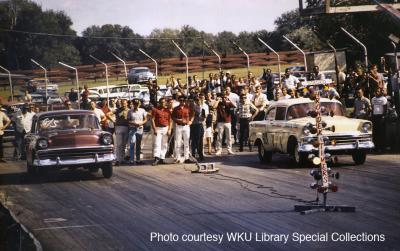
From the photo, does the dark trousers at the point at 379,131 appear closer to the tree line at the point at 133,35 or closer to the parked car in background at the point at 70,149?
the tree line at the point at 133,35

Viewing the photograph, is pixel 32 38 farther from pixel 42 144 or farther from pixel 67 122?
pixel 42 144

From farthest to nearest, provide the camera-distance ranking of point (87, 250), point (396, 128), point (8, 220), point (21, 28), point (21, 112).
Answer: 1. point (21, 28)
2. point (21, 112)
3. point (396, 128)
4. point (8, 220)
5. point (87, 250)

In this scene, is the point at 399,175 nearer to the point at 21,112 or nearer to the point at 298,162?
the point at 298,162

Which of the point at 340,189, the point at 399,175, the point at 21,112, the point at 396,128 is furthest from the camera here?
the point at 21,112

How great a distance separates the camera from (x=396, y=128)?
19.0 meters

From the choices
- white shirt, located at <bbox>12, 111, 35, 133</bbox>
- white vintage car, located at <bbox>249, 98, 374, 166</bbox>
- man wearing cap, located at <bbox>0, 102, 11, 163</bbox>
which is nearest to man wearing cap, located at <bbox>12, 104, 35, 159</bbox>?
white shirt, located at <bbox>12, 111, 35, 133</bbox>

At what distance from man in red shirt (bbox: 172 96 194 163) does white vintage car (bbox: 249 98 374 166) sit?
6.23 feet

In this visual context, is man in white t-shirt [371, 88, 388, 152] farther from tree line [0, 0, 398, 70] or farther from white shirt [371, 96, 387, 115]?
tree line [0, 0, 398, 70]

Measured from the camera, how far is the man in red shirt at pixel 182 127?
19.5m

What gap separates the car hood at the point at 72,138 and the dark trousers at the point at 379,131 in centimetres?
753

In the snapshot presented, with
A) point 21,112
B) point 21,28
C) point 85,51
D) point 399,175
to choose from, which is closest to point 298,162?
point 399,175

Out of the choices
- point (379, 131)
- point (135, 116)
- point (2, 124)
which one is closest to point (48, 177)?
point (135, 116)

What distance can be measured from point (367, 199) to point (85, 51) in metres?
28.9

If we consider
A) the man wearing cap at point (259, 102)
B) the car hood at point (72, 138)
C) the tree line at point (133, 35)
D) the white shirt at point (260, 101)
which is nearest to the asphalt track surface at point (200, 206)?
the car hood at point (72, 138)
